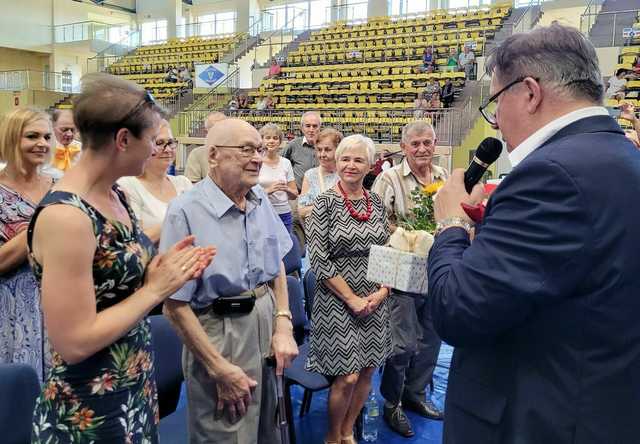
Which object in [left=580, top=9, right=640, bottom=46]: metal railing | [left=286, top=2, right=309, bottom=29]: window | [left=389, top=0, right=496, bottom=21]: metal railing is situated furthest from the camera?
[left=286, top=2, right=309, bottom=29]: window

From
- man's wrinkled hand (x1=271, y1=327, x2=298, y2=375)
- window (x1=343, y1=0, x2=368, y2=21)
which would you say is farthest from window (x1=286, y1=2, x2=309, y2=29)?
man's wrinkled hand (x1=271, y1=327, x2=298, y2=375)

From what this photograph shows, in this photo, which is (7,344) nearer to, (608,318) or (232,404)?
(232,404)

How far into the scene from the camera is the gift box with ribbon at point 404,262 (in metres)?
1.49

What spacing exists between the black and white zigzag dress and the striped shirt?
1.62 ft

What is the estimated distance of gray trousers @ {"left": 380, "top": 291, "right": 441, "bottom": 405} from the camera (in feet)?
9.64

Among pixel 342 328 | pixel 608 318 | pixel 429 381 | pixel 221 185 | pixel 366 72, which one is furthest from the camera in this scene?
pixel 366 72

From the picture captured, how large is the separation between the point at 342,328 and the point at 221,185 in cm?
95

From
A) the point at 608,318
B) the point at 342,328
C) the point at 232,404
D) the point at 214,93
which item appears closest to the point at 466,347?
the point at 608,318

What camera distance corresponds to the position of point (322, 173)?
161 inches

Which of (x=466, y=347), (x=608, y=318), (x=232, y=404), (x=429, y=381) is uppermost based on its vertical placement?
(x=608, y=318)

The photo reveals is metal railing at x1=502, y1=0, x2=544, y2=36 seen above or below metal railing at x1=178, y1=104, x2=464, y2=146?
above

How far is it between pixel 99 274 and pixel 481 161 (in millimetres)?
972

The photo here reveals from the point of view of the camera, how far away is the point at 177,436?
6.90 ft

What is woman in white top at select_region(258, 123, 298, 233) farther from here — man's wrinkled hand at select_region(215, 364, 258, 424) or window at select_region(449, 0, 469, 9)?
window at select_region(449, 0, 469, 9)
